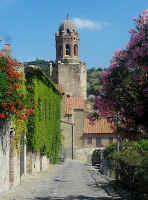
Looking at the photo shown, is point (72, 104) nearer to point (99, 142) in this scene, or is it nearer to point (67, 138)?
point (67, 138)

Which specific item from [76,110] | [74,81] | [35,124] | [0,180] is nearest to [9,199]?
[0,180]

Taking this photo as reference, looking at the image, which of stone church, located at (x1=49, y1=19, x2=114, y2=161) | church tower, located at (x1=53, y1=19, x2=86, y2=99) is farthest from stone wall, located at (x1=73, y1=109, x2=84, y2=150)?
church tower, located at (x1=53, y1=19, x2=86, y2=99)

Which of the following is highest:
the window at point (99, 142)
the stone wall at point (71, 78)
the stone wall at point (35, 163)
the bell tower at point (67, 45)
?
the bell tower at point (67, 45)

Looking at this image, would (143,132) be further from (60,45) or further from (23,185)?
(60,45)

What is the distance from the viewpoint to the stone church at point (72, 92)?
58.8 meters

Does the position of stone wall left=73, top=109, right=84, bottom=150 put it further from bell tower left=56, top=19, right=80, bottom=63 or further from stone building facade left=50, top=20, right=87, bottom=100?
bell tower left=56, top=19, right=80, bottom=63

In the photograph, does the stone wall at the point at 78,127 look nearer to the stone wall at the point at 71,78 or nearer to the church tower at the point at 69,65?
the church tower at the point at 69,65

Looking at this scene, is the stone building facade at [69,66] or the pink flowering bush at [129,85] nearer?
the pink flowering bush at [129,85]

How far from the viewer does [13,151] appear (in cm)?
1823

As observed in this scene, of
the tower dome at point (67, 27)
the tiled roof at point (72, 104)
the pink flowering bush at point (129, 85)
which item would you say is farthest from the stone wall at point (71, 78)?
the pink flowering bush at point (129, 85)

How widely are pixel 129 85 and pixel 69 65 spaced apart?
2589 inches

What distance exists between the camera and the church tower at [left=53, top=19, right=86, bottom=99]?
75.1 metres

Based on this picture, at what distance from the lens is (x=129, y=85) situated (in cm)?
1016

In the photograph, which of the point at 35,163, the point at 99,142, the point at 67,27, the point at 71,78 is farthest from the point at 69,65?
the point at 35,163
